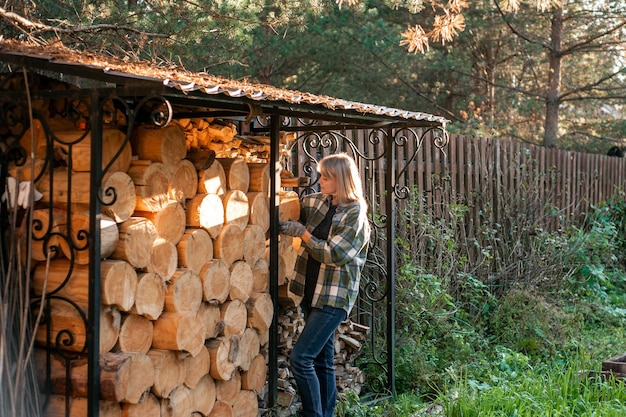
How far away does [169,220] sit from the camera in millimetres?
4270

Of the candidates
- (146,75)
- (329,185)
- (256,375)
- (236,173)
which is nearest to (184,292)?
(236,173)

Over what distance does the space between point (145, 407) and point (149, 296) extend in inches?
22.5

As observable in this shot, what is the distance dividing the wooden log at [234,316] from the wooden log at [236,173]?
69 cm

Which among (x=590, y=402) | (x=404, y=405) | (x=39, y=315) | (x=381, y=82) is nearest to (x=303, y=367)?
(x=404, y=405)

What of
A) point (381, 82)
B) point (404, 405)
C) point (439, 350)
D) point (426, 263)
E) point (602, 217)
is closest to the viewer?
point (404, 405)

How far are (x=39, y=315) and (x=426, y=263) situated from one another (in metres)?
4.49

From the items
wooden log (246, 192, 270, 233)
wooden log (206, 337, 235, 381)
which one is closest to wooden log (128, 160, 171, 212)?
wooden log (246, 192, 270, 233)

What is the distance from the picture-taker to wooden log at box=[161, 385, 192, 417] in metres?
4.32

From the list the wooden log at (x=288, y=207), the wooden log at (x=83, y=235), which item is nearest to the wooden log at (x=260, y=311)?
the wooden log at (x=288, y=207)

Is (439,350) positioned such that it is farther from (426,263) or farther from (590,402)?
(590,402)

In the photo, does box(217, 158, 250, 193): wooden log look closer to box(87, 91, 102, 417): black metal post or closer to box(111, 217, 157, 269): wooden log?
box(111, 217, 157, 269): wooden log

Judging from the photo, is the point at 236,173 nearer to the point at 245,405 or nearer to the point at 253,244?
the point at 253,244

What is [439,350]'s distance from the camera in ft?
22.8

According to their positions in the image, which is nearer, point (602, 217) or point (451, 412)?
point (451, 412)
